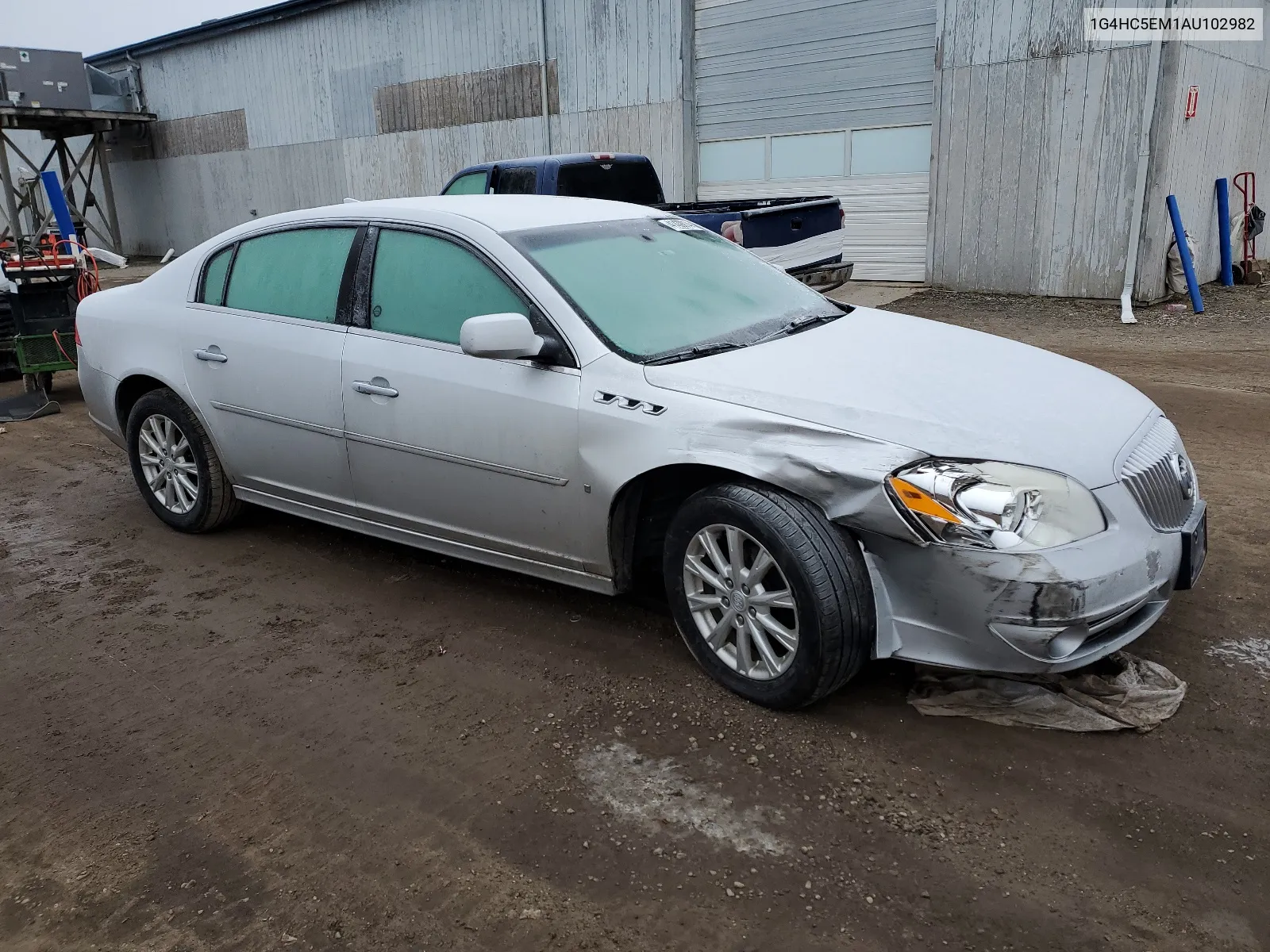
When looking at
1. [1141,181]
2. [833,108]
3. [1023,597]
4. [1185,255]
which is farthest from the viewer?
[833,108]

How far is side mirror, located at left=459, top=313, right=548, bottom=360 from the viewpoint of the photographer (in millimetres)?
3609

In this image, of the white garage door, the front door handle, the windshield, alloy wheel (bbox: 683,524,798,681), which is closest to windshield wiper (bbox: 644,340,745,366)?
the windshield

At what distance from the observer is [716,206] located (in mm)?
10422

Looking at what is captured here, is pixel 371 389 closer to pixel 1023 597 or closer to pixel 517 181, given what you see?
pixel 1023 597

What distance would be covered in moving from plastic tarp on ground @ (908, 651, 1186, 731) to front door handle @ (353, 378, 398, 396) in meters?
2.31

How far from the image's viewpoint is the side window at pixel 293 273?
452 cm

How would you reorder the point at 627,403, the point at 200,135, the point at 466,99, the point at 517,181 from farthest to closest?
the point at 200,135
the point at 466,99
the point at 517,181
the point at 627,403

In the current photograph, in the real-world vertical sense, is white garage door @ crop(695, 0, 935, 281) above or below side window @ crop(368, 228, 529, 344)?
above

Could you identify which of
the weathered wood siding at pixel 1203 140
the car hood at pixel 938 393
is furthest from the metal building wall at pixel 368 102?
the car hood at pixel 938 393

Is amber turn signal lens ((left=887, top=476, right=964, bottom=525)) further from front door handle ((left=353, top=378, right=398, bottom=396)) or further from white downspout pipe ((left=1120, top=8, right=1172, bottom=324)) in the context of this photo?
white downspout pipe ((left=1120, top=8, right=1172, bottom=324))

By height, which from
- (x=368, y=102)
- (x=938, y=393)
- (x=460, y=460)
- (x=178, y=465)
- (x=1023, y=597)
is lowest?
(x=178, y=465)

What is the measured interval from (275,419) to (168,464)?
104 centimetres

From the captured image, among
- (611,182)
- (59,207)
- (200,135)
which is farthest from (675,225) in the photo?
(200,135)

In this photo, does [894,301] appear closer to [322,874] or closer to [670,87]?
[670,87]
